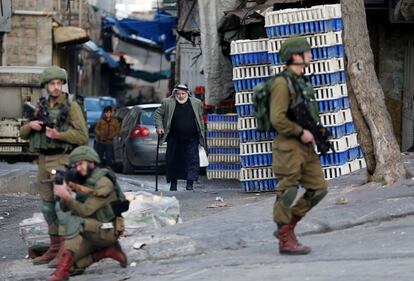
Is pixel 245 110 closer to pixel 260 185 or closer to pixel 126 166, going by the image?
pixel 260 185

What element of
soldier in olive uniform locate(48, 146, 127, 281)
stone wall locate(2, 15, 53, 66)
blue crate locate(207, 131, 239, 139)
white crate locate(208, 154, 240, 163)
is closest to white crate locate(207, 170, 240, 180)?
white crate locate(208, 154, 240, 163)

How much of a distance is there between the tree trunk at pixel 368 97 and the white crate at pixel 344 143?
1660mm

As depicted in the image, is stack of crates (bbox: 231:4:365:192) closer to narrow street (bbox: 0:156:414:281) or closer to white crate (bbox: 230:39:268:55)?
white crate (bbox: 230:39:268:55)

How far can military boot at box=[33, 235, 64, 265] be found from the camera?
10719mm

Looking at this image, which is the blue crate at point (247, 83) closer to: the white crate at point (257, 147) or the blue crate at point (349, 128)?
the white crate at point (257, 147)

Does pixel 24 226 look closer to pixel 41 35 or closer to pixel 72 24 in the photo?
pixel 41 35

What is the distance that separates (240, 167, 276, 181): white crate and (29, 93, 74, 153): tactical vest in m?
5.47

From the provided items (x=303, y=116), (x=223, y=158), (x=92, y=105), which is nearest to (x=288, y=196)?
(x=303, y=116)

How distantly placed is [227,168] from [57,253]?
844 cm

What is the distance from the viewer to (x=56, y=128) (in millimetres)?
10492

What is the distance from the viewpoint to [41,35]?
146 feet

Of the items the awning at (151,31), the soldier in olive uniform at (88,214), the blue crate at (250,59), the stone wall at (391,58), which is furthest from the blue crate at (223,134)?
the awning at (151,31)

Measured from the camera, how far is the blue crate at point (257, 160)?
15.7 m

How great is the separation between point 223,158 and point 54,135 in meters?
8.73
